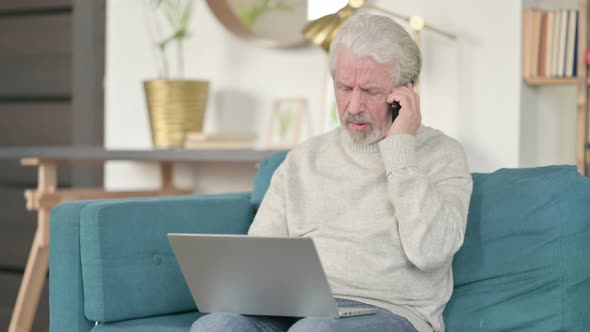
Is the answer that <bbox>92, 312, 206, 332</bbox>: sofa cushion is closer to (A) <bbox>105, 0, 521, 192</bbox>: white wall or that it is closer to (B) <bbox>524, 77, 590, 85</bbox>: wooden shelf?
(A) <bbox>105, 0, 521, 192</bbox>: white wall

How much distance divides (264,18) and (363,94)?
1.56 m

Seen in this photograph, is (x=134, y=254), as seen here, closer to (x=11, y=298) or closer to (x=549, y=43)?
(x=549, y=43)

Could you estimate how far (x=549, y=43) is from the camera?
3135 mm

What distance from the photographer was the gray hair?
6.75 feet

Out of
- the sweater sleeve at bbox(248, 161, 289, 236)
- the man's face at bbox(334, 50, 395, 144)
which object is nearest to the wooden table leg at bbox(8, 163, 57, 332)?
the sweater sleeve at bbox(248, 161, 289, 236)

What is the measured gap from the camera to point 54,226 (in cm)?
227

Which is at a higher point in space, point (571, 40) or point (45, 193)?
point (571, 40)

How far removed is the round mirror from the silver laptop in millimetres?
1673

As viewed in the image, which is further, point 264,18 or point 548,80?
point 264,18

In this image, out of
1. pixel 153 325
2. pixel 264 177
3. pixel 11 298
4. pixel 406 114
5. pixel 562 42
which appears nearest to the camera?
pixel 406 114

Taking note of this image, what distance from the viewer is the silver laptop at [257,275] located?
1.78 metres

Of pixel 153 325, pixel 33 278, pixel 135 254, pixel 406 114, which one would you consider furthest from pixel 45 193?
pixel 406 114

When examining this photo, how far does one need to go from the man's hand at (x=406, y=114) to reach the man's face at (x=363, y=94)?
0.03 m

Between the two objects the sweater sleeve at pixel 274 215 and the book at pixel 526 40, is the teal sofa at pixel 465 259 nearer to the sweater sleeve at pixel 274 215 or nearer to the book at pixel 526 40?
the sweater sleeve at pixel 274 215
